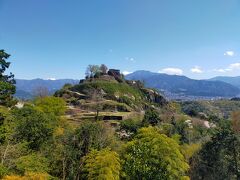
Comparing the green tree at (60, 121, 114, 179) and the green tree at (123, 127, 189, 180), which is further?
the green tree at (60, 121, 114, 179)

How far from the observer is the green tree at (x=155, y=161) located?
118 feet

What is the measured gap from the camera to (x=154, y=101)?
170 metres

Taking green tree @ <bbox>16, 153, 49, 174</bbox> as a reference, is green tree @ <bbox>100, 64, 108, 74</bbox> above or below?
above

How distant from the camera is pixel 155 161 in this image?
35844 mm

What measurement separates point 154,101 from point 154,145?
5284 inches

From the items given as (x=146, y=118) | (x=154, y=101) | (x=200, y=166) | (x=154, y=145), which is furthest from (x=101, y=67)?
(x=154, y=145)

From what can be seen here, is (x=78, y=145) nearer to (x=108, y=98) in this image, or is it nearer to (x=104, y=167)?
(x=104, y=167)

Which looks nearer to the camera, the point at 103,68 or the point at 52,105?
the point at 52,105

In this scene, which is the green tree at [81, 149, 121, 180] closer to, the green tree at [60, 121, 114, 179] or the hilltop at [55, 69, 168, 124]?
the green tree at [60, 121, 114, 179]

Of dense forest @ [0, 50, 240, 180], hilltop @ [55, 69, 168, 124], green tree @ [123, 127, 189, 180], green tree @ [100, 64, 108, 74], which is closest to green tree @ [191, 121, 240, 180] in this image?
dense forest @ [0, 50, 240, 180]

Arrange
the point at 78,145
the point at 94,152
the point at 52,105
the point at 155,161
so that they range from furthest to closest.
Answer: the point at 52,105 → the point at 78,145 → the point at 94,152 → the point at 155,161

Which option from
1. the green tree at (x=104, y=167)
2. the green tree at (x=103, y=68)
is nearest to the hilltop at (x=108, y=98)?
the green tree at (x=103, y=68)

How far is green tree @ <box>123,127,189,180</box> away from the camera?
1412 inches

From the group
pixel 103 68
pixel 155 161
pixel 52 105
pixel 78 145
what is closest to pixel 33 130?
pixel 78 145
